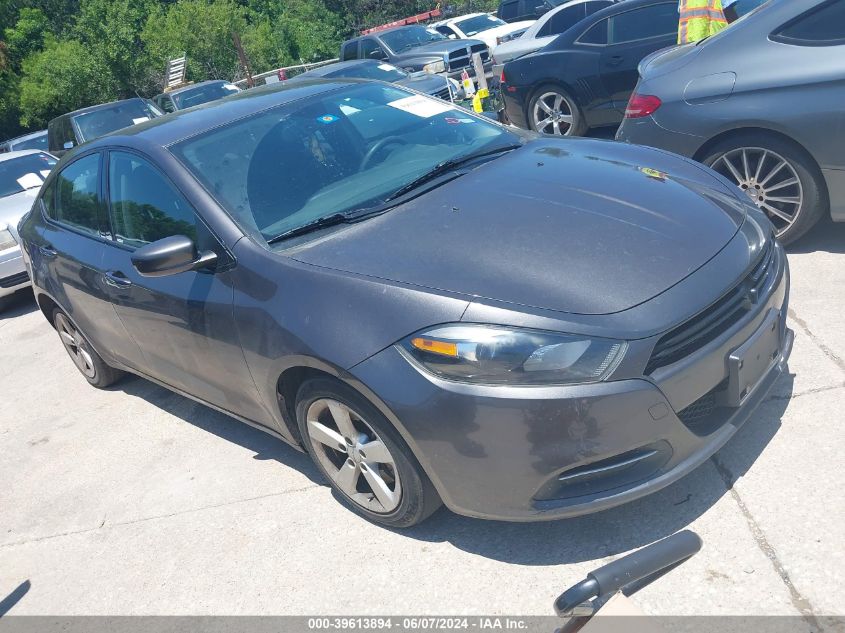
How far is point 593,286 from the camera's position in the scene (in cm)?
279

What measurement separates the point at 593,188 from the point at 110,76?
92.3 ft

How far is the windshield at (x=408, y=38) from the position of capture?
16.6 metres

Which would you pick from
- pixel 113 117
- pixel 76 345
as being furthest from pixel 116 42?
pixel 76 345

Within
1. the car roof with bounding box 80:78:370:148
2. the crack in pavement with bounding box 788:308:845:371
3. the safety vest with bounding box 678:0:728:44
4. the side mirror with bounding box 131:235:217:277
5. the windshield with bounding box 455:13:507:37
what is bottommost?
the crack in pavement with bounding box 788:308:845:371

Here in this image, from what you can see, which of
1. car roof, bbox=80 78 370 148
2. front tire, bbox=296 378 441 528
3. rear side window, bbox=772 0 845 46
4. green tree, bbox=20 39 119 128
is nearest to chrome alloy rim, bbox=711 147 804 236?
rear side window, bbox=772 0 845 46

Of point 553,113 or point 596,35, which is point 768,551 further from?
point 596,35

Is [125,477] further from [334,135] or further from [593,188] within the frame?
[593,188]

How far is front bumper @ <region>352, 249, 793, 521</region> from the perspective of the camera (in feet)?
8.63

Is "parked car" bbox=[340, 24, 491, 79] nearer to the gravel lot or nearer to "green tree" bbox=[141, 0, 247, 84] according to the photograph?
the gravel lot

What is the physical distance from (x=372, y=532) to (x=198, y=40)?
29.9m

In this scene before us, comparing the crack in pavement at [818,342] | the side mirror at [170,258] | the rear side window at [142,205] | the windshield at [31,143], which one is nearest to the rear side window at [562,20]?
the crack in pavement at [818,342]

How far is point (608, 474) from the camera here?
274 centimetres

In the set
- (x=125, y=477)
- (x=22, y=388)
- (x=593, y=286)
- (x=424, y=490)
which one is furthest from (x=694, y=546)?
(x=22, y=388)

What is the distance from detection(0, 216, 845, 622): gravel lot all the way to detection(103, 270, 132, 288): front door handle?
39.2 inches
